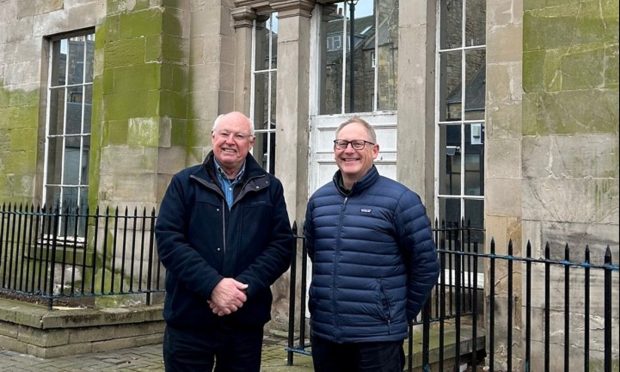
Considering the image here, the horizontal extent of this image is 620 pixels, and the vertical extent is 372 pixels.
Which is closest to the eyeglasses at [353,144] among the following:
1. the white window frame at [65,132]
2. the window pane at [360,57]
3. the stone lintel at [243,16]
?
the window pane at [360,57]

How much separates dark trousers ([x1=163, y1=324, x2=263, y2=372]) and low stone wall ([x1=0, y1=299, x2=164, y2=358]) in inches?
141

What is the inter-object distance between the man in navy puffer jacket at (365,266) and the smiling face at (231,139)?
0.51 meters

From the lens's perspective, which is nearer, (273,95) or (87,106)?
(273,95)

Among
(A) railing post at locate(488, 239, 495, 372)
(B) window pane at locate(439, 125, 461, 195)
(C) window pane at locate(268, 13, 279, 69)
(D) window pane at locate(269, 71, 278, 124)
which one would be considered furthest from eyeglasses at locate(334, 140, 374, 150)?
(C) window pane at locate(268, 13, 279, 69)

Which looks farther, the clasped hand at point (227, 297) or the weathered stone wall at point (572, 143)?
the weathered stone wall at point (572, 143)

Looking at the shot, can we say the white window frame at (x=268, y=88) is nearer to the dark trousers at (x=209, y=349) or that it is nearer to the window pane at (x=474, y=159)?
the window pane at (x=474, y=159)

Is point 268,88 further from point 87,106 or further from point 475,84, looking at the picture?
point 87,106

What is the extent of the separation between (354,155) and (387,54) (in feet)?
14.3

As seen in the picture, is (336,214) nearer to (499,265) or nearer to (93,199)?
(499,265)

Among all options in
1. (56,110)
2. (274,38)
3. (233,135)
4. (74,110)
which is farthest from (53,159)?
(233,135)

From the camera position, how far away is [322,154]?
312 inches

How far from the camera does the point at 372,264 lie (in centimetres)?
328

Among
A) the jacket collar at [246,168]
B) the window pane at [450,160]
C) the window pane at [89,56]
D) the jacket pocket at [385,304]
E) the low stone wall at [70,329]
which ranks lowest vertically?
the low stone wall at [70,329]

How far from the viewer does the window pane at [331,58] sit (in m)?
7.88
